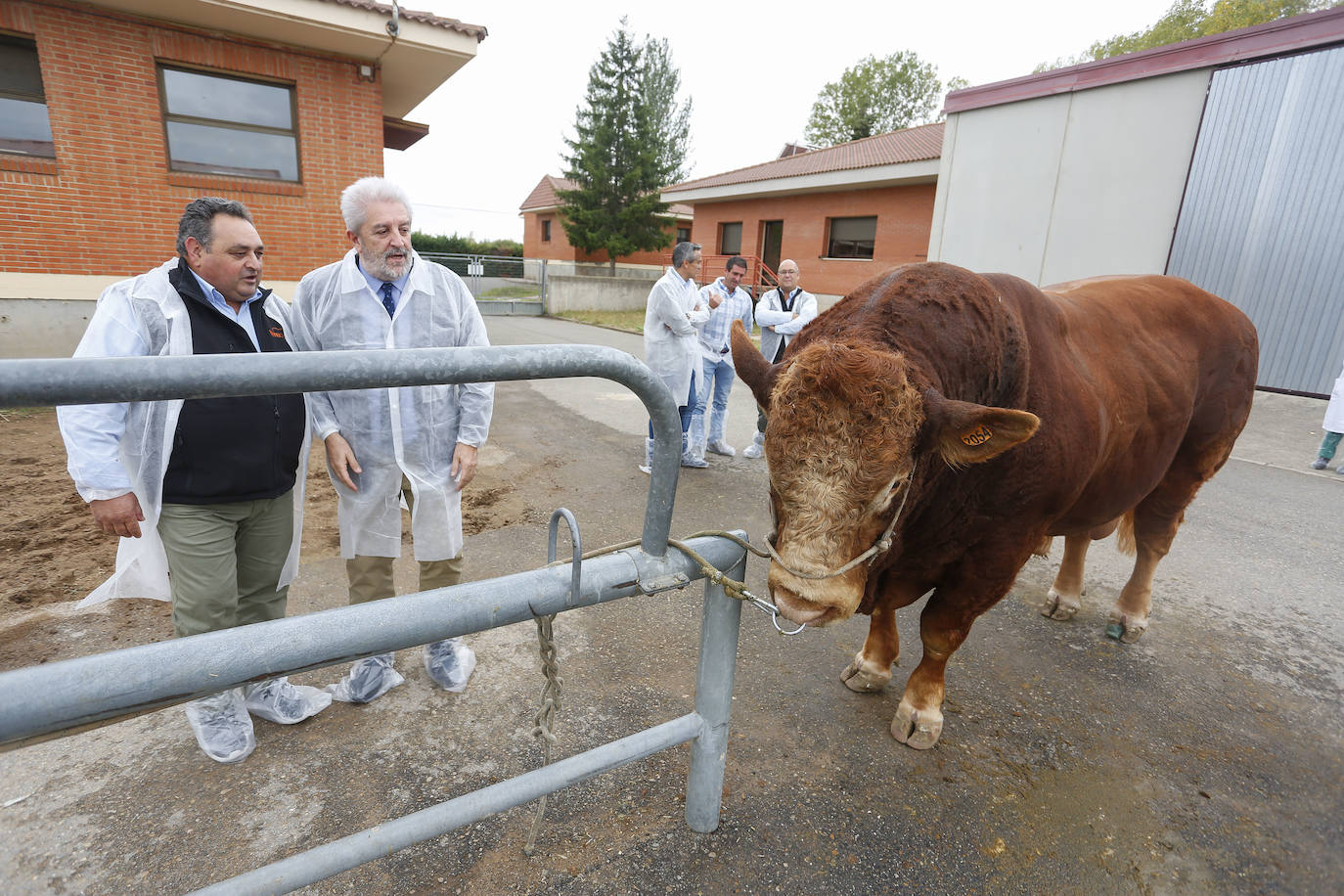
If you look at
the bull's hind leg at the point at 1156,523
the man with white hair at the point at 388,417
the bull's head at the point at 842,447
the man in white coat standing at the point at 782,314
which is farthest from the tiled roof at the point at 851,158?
the bull's head at the point at 842,447

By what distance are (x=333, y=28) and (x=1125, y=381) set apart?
28.9ft

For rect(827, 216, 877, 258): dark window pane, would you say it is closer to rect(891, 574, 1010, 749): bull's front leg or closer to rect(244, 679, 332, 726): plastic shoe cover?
rect(891, 574, 1010, 749): bull's front leg

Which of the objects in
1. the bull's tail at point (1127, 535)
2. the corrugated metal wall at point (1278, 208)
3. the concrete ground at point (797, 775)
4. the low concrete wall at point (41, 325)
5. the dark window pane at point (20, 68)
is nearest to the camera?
the concrete ground at point (797, 775)

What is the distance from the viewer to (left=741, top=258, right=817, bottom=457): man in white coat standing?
6461mm

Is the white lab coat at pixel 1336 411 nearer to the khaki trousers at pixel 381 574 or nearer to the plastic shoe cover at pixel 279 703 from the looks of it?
the khaki trousers at pixel 381 574

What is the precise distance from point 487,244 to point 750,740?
40467 millimetres

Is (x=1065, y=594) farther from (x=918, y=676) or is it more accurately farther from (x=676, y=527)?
(x=676, y=527)

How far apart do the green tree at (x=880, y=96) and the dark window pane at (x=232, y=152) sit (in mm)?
38989

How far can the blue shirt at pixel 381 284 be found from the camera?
99.3 inches

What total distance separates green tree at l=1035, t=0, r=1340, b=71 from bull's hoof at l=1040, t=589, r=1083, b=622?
30.0 meters

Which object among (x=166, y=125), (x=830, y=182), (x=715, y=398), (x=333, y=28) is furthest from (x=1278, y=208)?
(x=166, y=125)

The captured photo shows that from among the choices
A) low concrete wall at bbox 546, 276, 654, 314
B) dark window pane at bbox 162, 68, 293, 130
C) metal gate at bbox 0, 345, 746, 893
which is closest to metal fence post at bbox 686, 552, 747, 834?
metal gate at bbox 0, 345, 746, 893

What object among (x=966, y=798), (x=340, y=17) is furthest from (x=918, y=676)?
(x=340, y=17)

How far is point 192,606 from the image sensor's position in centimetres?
219
